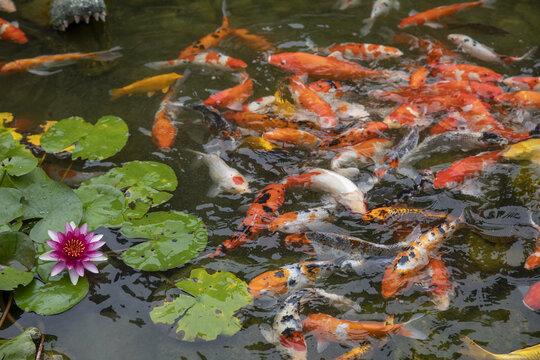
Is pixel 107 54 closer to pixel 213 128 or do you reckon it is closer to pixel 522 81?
pixel 213 128

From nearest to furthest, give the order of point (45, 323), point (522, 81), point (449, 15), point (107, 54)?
point (45, 323), point (522, 81), point (107, 54), point (449, 15)

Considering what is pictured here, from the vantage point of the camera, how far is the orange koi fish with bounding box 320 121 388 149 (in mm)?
3959

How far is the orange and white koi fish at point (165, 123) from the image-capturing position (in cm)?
409

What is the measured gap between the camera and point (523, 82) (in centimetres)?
447

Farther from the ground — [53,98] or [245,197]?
[53,98]

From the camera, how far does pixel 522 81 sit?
448 cm

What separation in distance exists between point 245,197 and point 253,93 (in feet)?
4.64

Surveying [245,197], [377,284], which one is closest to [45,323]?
[245,197]

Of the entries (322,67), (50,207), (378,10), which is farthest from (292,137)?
(378,10)

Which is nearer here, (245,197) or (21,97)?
(245,197)

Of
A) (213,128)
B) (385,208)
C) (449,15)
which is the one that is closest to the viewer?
(385,208)

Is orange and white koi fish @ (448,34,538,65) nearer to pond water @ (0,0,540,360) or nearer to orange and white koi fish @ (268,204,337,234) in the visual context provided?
pond water @ (0,0,540,360)

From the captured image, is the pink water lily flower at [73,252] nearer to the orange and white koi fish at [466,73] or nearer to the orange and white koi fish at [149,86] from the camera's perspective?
the orange and white koi fish at [149,86]

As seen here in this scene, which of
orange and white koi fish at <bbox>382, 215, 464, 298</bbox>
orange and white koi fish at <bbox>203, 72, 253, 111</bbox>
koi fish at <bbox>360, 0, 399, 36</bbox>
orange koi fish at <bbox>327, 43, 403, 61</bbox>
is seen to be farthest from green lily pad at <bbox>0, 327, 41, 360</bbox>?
koi fish at <bbox>360, 0, 399, 36</bbox>
